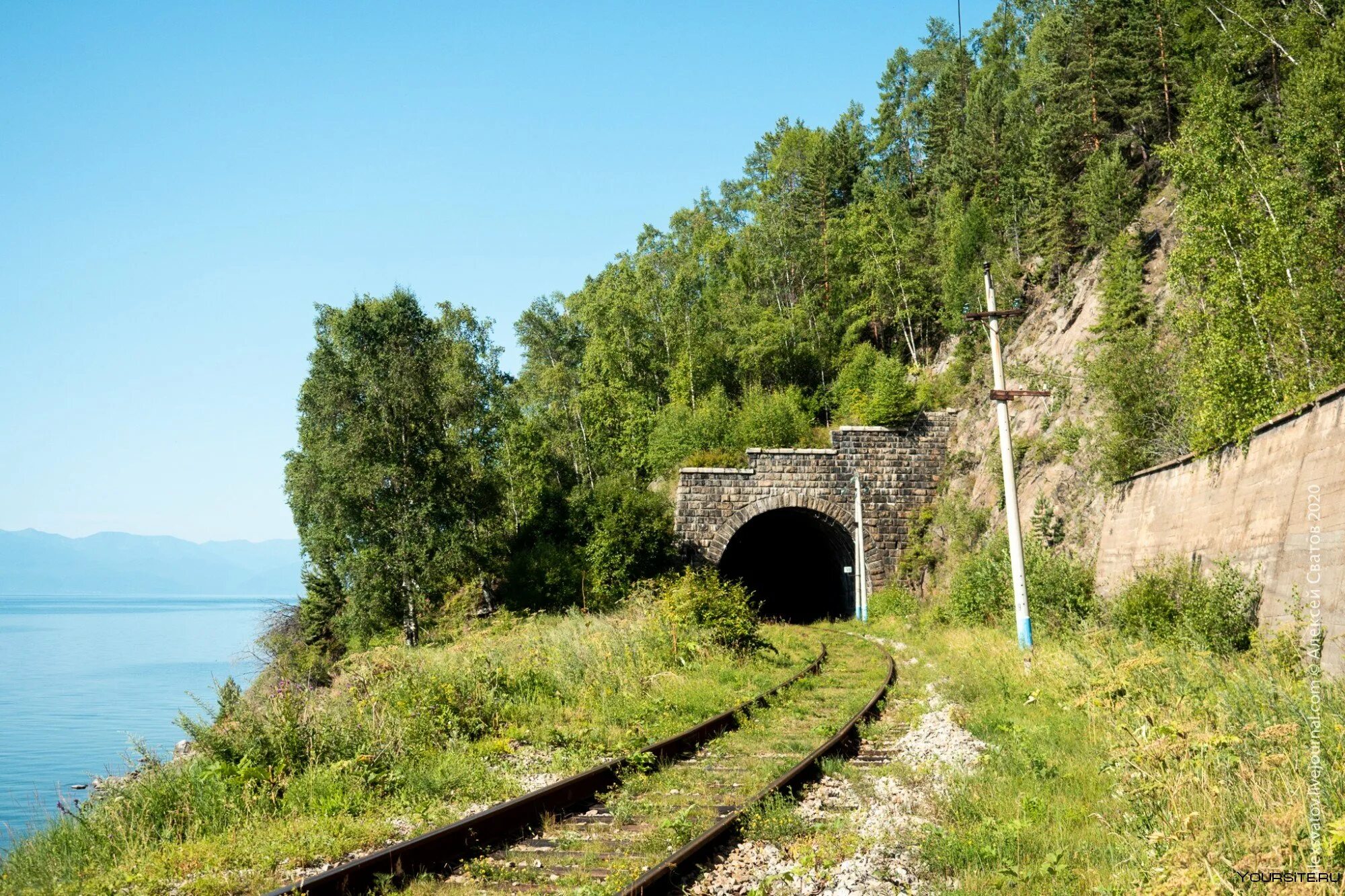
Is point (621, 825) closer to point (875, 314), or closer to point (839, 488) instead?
point (839, 488)

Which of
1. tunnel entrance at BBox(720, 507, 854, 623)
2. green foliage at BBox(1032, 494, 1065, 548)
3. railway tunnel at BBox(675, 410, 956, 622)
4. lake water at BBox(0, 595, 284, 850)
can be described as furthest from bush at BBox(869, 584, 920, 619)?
lake water at BBox(0, 595, 284, 850)

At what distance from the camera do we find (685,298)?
4369 cm

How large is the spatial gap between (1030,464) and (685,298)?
76.7 feet

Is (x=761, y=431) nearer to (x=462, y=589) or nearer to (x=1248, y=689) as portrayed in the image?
(x=462, y=589)

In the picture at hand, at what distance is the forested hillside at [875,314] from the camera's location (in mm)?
15953

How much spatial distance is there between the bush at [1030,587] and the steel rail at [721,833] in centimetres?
808

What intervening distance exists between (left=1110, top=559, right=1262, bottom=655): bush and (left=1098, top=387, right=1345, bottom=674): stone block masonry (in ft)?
0.75

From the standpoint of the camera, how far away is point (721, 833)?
18.3ft

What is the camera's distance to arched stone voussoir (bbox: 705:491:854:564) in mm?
29938

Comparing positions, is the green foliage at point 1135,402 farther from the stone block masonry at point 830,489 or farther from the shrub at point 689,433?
the shrub at point 689,433

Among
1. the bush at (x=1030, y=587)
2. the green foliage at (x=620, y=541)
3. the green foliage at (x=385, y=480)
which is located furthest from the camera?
the green foliage at (x=620, y=541)

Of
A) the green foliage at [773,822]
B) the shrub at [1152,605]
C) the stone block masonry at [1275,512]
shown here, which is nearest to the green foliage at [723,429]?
the stone block masonry at [1275,512]

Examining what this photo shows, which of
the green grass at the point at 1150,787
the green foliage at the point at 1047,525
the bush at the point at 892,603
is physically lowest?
the bush at the point at 892,603

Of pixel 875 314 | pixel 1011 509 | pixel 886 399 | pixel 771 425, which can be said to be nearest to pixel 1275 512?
pixel 1011 509
